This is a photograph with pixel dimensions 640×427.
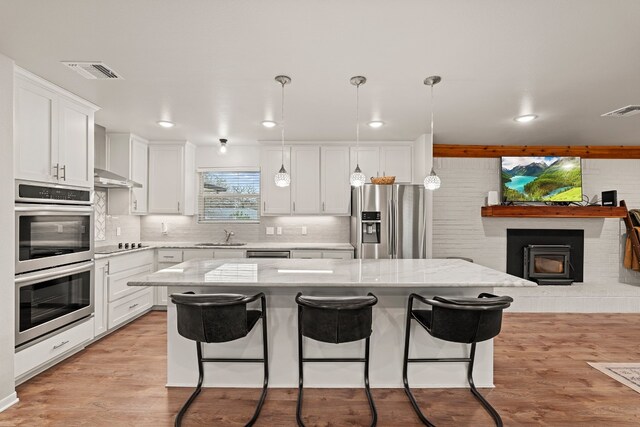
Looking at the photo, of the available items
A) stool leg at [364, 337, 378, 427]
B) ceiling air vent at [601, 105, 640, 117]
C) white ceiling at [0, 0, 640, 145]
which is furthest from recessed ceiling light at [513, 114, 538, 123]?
stool leg at [364, 337, 378, 427]

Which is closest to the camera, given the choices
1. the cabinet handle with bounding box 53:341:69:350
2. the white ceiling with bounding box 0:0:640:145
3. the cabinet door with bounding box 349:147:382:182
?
the white ceiling with bounding box 0:0:640:145

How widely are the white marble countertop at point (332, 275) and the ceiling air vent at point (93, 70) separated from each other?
1617 mm

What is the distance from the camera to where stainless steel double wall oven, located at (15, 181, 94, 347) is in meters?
2.56

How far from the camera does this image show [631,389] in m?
2.62

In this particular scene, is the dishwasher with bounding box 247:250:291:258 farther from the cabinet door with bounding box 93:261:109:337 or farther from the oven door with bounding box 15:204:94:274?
the oven door with bounding box 15:204:94:274

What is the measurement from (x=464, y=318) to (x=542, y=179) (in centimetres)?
416

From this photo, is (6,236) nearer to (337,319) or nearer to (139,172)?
(337,319)

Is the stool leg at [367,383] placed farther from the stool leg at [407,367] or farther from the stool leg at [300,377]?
the stool leg at [300,377]

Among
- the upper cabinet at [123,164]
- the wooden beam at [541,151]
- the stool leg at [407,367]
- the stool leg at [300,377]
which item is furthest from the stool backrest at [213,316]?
the wooden beam at [541,151]

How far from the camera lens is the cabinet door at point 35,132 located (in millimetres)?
2566

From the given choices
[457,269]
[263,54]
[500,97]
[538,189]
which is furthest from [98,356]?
[538,189]

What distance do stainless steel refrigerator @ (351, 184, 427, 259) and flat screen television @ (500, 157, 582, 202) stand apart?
1828 millimetres

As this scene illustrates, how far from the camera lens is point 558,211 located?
5.14 metres

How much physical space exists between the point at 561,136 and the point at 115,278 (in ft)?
20.0
